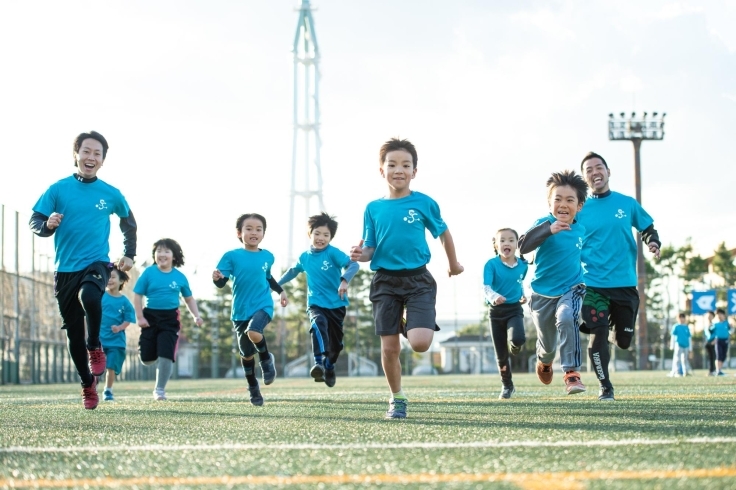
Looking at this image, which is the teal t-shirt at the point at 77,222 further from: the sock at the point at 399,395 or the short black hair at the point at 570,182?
the short black hair at the point at 570,182

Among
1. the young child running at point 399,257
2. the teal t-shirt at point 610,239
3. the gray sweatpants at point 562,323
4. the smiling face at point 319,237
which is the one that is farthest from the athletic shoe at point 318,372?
the young child running at point 399,257

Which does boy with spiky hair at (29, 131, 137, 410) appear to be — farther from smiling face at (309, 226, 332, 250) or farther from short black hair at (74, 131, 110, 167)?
smiling face at (309, 226, 332, 250)

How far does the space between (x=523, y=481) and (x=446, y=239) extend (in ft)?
11.3

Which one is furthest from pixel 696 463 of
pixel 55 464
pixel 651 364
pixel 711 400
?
pixel 651 364

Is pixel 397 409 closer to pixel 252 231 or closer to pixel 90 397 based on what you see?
pixel 90 397

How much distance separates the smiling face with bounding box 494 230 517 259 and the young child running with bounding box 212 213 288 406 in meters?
2.40

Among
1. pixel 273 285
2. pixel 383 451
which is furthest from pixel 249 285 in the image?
pixel 383 451

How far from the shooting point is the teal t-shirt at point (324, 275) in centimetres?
1010

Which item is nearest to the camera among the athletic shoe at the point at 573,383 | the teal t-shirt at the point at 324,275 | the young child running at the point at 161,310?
the athletic shoe at the point at 573,383

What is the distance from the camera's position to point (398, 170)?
20.5 ft

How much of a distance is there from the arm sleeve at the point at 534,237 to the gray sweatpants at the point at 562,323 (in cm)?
66

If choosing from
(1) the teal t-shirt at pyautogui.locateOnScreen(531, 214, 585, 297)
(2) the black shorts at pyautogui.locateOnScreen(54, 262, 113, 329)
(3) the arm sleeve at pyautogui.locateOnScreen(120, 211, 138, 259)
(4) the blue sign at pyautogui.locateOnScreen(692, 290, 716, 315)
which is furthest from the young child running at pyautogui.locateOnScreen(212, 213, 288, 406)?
(4) the blue sign at pyautogui.locateOnScreen(692, 290, 716, 315)

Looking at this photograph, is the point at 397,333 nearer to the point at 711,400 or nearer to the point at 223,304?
the point at 711,400

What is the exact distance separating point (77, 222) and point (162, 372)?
354cm
